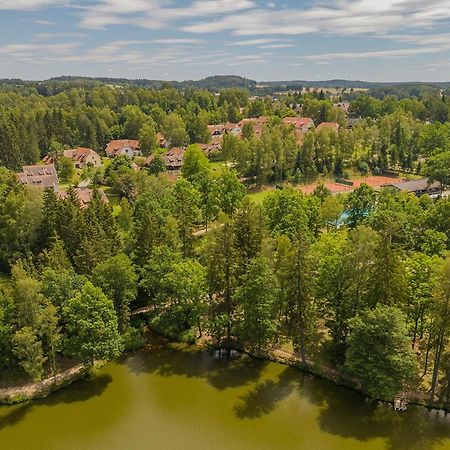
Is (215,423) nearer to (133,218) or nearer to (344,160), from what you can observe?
(133,218)

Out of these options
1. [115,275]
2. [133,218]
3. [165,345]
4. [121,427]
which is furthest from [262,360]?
[133,218]

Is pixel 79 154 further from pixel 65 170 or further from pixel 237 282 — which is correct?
pixel 237 282

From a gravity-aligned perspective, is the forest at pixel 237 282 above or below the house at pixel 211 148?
below

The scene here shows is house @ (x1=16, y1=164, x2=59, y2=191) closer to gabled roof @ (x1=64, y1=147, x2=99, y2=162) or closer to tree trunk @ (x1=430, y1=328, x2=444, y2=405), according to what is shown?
gabled roof @ (x1=64, y1=147, x2=99, y2=162)

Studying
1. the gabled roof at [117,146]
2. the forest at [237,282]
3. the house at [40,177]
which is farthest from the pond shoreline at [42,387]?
the gabled roof at [117,146]

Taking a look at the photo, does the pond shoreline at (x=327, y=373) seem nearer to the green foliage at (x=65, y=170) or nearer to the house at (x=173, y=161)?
the green foliage at (x=65, y=170)

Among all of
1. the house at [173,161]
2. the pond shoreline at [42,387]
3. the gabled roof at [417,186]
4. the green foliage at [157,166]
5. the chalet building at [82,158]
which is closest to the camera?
the pond shoreline at [42,387]

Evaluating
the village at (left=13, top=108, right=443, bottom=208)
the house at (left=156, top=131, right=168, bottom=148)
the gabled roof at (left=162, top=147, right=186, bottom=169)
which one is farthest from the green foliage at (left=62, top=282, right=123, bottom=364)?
the house at (left=156, top=131, right=168, bottom=148)
